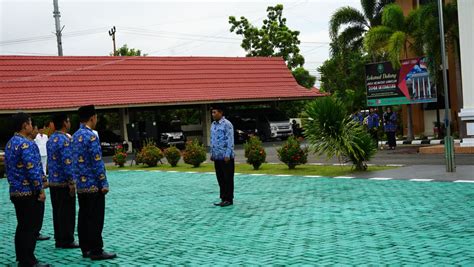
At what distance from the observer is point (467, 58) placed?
66.5ft

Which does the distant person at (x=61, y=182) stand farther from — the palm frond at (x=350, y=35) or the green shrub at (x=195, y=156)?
the palm frond at (x=350, y=35)

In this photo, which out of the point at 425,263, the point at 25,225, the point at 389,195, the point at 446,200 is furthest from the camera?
the point at 389,195

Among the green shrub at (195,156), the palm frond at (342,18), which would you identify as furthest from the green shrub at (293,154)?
the palm frond at (342,18)

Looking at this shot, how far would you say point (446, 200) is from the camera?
10.5 meters

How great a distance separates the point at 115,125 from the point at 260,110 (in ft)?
42.8

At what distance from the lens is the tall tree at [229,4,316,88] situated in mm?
54562

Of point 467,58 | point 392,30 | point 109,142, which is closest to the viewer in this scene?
point 467,58

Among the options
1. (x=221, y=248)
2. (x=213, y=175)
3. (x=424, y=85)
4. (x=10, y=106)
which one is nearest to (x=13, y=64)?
(x=10, y=106)

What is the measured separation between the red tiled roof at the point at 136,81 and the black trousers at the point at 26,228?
24.6m

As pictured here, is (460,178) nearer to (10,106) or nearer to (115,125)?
(10,106)

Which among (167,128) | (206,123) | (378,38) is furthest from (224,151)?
(206,123)

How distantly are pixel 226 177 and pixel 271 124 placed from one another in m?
27.4

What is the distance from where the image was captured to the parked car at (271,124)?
38.8 m

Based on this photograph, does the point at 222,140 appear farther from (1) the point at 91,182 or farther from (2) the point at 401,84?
(2) the point at 401,84
